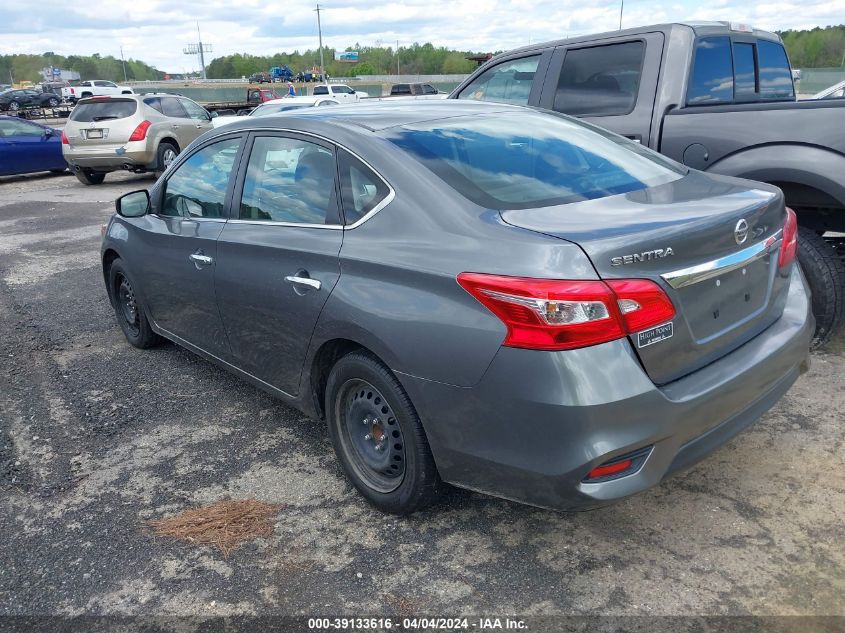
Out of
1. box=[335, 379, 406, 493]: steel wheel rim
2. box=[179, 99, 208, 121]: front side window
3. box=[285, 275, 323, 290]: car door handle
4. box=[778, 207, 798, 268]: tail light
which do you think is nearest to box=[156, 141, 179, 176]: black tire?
box=[179, 99, 208, 121]: front side window

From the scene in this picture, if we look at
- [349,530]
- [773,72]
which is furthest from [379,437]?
[773,72]

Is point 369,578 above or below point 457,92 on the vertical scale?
below

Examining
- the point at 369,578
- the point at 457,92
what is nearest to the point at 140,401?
the point at 369,578

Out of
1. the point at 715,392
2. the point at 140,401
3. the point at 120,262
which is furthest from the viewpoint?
the point at 120,262

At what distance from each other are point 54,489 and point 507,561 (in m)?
2.18

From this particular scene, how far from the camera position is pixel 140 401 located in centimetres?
435

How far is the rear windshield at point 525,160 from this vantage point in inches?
112

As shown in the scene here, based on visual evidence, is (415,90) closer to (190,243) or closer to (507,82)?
(507,82)

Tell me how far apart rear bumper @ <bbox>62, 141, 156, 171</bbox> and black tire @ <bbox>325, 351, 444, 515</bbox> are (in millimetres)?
12643

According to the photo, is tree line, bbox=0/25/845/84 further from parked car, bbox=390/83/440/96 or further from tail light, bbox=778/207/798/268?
tail light, bbox=778/207/798/268

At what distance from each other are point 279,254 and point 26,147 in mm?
15073

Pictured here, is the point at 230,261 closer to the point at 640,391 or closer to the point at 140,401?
the point at 140,401

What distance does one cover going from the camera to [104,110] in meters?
14.4

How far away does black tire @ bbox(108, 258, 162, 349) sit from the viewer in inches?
194
